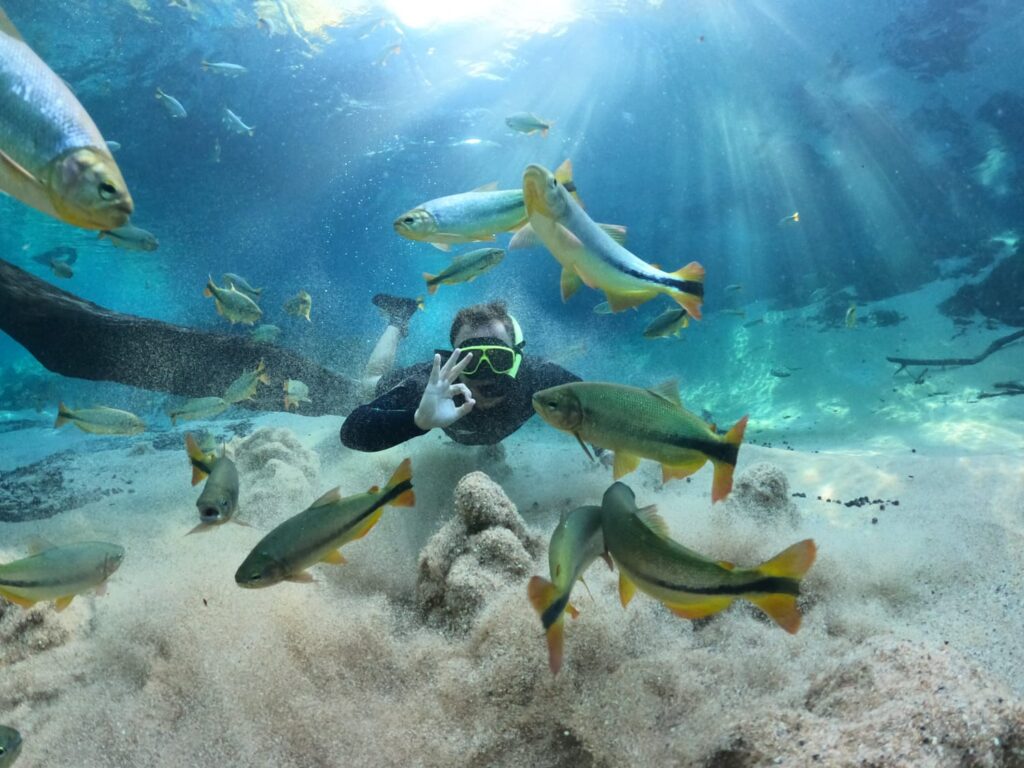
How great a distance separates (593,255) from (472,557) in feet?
6.49

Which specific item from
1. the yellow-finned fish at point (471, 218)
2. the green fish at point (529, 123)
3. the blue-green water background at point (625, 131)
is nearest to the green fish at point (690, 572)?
the yellow-finned fish at point (471, 218)

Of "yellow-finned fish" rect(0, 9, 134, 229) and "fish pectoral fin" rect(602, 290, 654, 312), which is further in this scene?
"fish pectoral fin" rect(602, 290, 654, 312)

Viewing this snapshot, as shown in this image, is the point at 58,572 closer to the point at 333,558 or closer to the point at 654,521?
the point at 333,558

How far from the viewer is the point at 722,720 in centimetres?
185

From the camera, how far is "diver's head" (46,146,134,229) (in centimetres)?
122

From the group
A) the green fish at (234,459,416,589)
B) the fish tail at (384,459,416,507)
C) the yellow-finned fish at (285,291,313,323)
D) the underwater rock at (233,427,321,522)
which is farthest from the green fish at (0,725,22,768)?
the yellow-finned fish at (285,291,313,323)

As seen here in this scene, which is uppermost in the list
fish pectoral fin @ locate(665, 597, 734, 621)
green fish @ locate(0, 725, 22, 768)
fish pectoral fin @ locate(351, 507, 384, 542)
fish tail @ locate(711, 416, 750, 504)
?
fish tail @ locate(711, 416, 750, 504)

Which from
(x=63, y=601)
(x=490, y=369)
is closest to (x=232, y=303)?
(x=490, y=369)

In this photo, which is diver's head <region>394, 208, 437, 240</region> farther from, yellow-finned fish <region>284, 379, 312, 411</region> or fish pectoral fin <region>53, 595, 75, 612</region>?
yellow-finned fish <region>284, 379, 312, 411</region>

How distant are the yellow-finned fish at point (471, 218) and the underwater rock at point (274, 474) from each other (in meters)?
3.42

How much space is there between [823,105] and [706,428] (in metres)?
26.7

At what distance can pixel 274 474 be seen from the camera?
5.74 metres

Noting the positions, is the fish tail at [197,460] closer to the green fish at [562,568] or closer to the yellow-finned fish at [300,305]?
the green fish at [562,568]

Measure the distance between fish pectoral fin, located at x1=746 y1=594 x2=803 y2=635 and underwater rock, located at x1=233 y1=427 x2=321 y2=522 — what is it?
4654 millimetres
